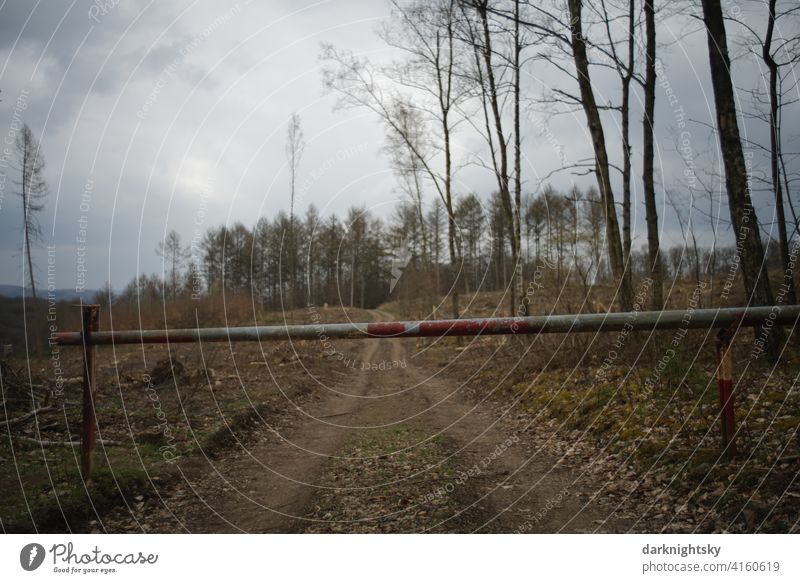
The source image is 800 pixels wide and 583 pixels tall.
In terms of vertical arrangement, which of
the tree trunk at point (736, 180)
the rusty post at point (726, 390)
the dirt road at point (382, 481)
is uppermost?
the tree trunk at point (736, 180)

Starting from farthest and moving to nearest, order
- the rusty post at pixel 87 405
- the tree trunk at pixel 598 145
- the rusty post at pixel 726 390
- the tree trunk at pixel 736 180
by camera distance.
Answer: the tree trunk at pixel 598 145, the tree trunk at pixel 736 180, the rusty post at pixel 87 405, the rusty post at pixel 726 390

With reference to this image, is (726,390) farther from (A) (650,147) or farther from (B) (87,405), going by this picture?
(A) (650,147)

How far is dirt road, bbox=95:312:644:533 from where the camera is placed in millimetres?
4105

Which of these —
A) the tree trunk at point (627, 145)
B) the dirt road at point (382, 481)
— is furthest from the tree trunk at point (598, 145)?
the dirt road at point (382, 481)

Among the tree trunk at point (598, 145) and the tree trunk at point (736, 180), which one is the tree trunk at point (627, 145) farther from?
the tree trunk at point (736, 180)

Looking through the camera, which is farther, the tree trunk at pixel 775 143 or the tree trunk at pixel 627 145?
the tree trunk at pixel 627 145

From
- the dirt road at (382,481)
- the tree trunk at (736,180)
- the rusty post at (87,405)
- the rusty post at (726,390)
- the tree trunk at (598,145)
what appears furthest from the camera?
the tree trunk at (598,145)

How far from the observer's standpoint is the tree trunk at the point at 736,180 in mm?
6316

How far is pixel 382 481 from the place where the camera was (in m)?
4.95

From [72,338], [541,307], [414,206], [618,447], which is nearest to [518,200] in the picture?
[541,307]

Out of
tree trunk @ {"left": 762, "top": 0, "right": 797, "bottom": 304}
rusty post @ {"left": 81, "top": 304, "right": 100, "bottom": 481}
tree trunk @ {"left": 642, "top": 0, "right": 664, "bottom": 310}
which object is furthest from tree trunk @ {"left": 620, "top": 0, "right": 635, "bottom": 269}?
rusty post @ {"left": 81, "top": 304, "right": 100, "bottom": 481}

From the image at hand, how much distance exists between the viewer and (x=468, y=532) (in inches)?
151

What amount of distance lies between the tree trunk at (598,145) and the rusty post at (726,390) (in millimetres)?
6287

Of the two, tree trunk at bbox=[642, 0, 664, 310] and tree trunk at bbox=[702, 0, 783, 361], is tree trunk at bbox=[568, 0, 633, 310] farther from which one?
tree trunk at bbox=[702, 0, 783, 361]
